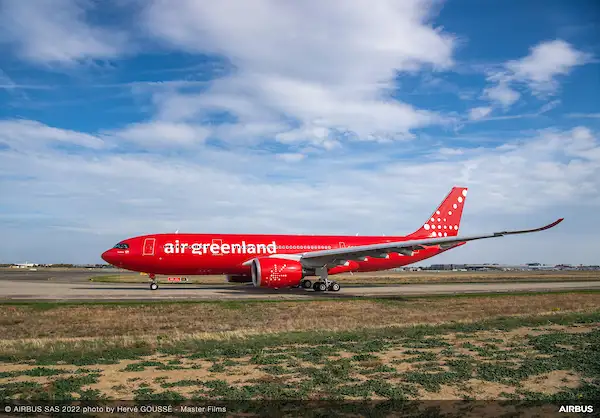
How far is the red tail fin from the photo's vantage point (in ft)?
139

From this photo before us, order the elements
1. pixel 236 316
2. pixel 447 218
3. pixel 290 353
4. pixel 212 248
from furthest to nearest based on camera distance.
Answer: pixel 447 218
pixel 212 248
pixel 236 316
pixel 290 353

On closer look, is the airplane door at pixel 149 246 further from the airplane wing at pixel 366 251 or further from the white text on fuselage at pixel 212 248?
the airplane wing at pixel 366 251

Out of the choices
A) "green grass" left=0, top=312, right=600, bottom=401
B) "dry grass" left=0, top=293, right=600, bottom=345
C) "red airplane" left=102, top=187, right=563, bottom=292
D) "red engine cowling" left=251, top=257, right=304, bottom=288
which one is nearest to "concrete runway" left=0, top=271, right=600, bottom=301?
"red engine cowling" left=251, top=257, right=304, bottom=288

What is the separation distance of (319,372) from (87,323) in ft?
39.9

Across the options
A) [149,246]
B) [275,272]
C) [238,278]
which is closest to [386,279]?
[238,278]

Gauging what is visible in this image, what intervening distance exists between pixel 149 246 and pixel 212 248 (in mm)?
4443

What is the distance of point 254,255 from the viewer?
1374 inches

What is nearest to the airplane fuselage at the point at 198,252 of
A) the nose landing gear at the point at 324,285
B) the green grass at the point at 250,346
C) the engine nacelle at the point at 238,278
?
the engine nacelle at the point at 238,278

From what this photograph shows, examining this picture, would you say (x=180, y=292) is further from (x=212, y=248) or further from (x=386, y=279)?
(x=386, y=279)

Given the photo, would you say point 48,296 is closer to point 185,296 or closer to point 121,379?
point 185,296

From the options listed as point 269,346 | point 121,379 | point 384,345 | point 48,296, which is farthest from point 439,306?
point 48,296

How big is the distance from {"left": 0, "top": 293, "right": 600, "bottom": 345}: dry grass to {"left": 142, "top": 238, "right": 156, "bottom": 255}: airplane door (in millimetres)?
10802

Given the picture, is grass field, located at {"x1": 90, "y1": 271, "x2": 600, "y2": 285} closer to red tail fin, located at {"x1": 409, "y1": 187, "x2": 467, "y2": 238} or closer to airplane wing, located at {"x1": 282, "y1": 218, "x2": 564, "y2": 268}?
red tail fin, located at {"x1": 409, "y1": 187, "x2": 467, "y2": 238}

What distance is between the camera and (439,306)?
25109 mm
